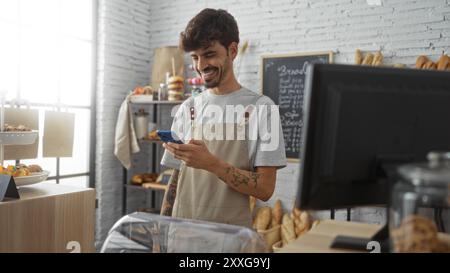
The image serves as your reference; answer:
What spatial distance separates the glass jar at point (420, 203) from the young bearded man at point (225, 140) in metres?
0.80

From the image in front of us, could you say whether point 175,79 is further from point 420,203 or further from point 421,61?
point 420,203

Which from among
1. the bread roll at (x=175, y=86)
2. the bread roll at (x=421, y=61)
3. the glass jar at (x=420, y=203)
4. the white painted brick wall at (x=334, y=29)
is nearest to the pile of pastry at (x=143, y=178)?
the bread roll at (x=175, y=86)

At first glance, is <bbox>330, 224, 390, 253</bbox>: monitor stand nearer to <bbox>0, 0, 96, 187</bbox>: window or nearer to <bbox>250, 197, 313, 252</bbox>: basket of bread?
<bbox>250, 197, 313, 252</bbox>: basket of bread

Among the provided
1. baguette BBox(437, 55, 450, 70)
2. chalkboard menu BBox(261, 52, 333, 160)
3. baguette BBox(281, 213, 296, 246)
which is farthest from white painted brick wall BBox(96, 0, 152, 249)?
baguette BBox(437, 55, 450, 70)

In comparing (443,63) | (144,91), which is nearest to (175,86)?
(144,91)

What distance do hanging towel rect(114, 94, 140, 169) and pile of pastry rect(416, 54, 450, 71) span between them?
2.60 metres

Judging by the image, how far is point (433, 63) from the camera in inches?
117

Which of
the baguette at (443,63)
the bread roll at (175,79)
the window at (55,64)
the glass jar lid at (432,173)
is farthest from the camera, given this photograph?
the bread roll at (175,79)

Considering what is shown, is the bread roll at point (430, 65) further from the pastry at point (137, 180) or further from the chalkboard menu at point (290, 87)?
the pastry at point (137, 180)

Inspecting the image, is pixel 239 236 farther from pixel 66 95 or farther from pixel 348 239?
pixel 66 95

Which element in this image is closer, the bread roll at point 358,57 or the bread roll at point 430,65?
the bread roll at point 430,65

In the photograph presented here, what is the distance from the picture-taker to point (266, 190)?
64.6 inches

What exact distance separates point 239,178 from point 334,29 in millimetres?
2368

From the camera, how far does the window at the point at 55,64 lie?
10.2 feet
